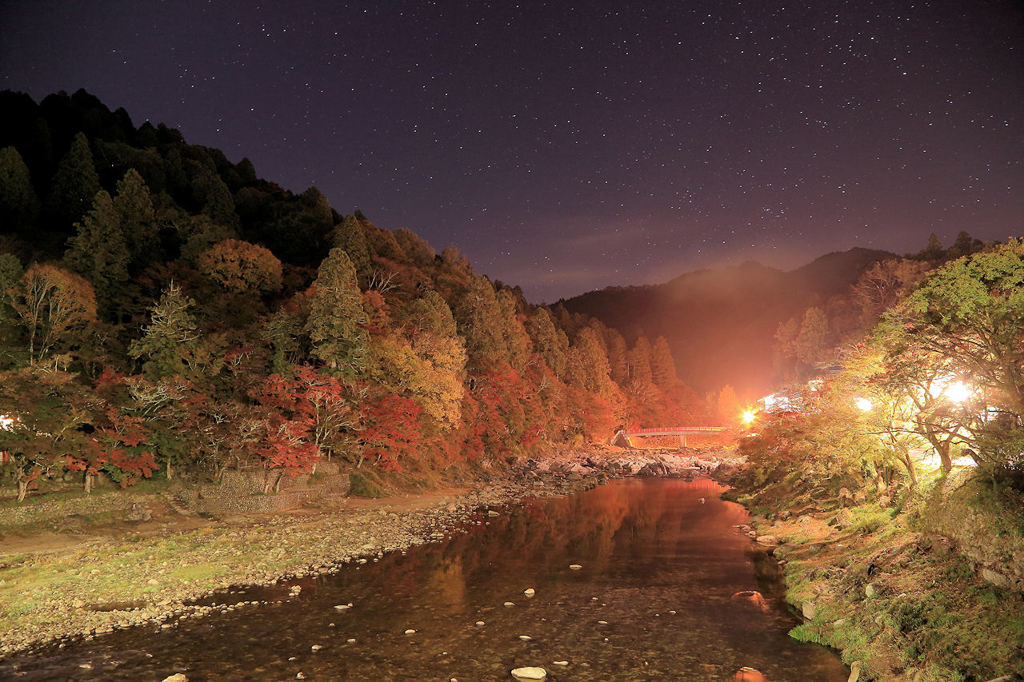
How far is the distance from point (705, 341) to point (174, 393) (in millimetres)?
146329

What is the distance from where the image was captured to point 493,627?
14.4 meters

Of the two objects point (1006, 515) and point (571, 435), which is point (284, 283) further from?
point (1006, 515)

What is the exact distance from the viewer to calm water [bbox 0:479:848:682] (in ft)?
38.7

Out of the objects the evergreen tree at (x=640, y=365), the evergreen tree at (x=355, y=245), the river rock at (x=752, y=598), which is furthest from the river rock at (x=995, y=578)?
the evergreen tree at (x=640, y=365)

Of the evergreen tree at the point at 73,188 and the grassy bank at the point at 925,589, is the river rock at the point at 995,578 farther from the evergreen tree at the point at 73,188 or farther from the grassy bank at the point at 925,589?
the evergreen tree at the point at 73,188

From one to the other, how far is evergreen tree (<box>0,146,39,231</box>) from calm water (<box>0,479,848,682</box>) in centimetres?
5080

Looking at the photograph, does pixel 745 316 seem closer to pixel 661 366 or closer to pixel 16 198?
pixel 661 366

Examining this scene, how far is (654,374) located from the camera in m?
95.9

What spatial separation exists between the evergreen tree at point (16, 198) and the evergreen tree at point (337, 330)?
3479cm

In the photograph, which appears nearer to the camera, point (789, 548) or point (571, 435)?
point (789, 548)

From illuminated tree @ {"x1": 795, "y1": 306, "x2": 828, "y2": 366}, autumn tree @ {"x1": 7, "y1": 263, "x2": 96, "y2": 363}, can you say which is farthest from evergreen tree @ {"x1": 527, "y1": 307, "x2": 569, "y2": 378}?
autumn tree @ {"x1": 7, "y1": 263, "x2": 96, "y2": 363}

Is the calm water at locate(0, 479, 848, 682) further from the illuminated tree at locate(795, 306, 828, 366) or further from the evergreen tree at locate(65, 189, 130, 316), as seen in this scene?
→ the illuminated tree at locate(795, 306, 828, 366)

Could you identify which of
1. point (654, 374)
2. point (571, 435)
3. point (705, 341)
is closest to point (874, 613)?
point (571, 435)

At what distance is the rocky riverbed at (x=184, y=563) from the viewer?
A: 1392 centimetres
